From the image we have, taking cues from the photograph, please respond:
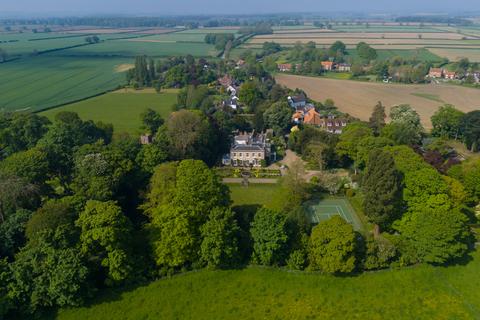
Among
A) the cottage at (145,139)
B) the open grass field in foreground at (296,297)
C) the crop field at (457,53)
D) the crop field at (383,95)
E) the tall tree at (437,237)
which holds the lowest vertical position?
the crop field at (383,95)

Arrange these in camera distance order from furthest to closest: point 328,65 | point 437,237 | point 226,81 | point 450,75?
1. point 328,65
2. point 450,75
3. point 226,81
4. point 437,237

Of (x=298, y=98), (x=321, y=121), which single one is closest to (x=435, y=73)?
(x=298, y=98)

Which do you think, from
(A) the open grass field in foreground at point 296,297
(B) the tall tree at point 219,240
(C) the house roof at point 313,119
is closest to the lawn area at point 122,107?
(C) the house roof at point 313,119

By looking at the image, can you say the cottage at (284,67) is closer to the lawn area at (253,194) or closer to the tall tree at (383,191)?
the lawn area at (253,194)

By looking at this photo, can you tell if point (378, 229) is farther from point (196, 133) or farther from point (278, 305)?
point (196, 133)

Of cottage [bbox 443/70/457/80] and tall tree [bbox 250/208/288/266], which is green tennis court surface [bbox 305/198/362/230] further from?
cottage [bbox 443/70/457/80]

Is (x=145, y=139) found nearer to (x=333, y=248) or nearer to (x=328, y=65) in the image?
(x=333, y=248)

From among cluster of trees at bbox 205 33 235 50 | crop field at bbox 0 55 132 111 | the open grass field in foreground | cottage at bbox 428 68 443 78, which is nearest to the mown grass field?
the open grass field in foreground
